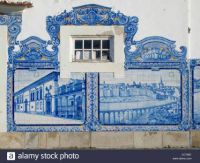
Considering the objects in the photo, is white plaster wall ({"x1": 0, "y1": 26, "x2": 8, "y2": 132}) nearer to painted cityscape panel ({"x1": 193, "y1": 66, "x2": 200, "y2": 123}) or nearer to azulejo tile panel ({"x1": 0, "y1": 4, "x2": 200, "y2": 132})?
azulejo tile panel ({"x1": 0, "y1": 4, "x2": 200, "y2": 132})

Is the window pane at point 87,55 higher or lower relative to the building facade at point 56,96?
higher

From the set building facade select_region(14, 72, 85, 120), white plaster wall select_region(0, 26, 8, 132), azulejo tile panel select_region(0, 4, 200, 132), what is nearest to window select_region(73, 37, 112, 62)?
azulejo tile panel select_region(0, 4, 200, 132)

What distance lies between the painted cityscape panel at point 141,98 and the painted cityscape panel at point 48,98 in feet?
1.62

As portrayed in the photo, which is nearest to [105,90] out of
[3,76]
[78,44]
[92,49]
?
[92,49]

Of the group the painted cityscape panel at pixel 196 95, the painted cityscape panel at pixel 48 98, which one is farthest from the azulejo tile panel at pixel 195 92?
the painted cityscape panel at pixel 48 98

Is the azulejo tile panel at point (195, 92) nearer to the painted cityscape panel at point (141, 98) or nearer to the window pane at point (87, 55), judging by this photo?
the painted cityscape panel at point (141, 98)

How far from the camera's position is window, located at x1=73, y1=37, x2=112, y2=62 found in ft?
79.3

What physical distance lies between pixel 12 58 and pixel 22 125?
54.8 inches

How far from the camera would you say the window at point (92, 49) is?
79.3ft

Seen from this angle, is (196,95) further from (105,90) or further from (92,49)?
(92,49)

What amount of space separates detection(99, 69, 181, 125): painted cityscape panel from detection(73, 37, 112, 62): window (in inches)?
16.8

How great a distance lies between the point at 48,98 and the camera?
946 inches

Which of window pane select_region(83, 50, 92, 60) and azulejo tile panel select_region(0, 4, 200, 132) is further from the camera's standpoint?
window pane select_region(83, 50, 92, 60)

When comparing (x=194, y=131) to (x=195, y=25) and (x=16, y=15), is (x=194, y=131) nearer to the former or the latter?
(x=195, y=25)
